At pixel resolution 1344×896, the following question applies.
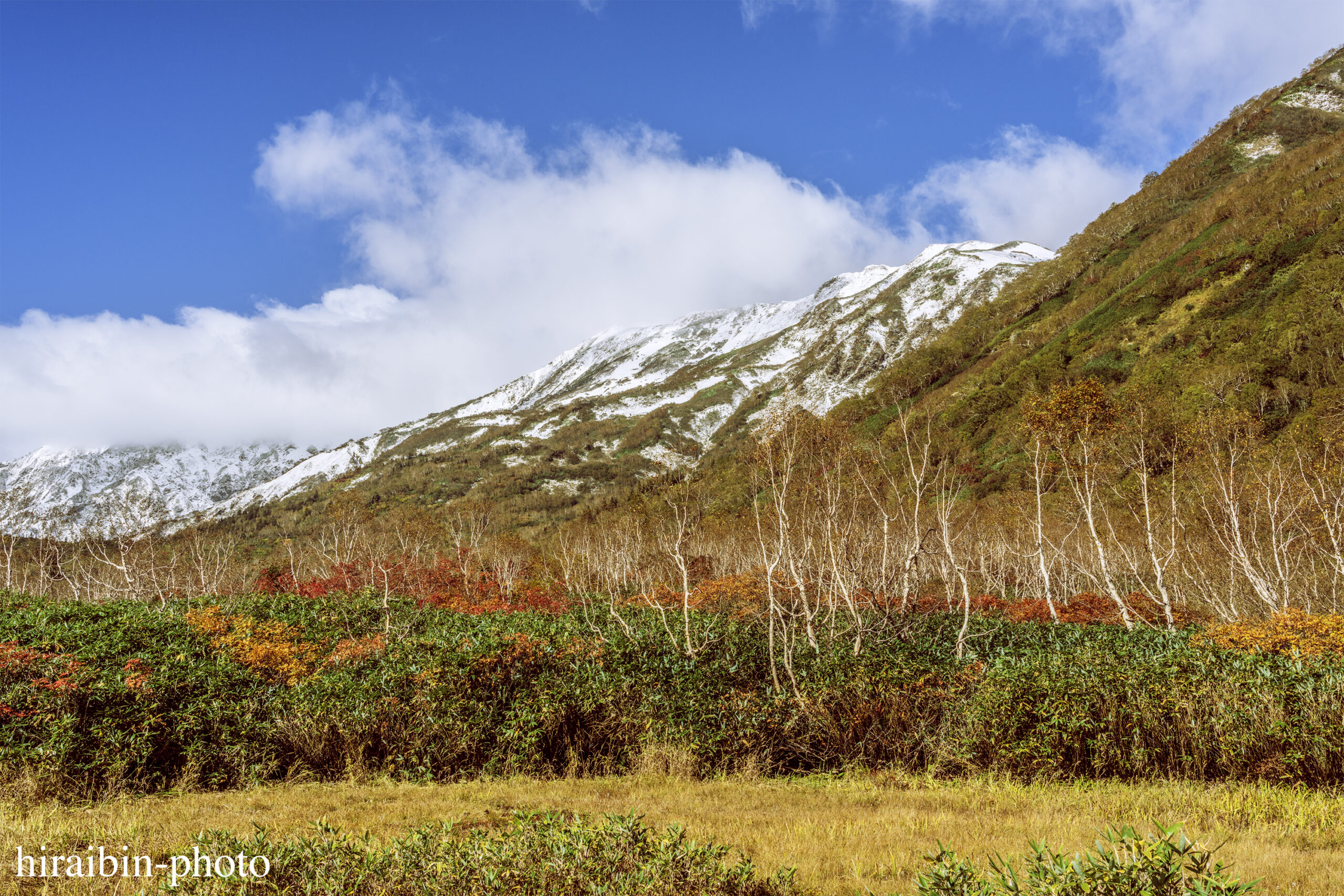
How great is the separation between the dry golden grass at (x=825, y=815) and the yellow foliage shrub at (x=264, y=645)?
3.72m

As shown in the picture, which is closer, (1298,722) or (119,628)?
(1298,722)

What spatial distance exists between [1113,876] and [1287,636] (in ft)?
38.2

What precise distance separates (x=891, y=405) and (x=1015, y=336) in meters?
21.5

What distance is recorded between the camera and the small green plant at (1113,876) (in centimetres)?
401

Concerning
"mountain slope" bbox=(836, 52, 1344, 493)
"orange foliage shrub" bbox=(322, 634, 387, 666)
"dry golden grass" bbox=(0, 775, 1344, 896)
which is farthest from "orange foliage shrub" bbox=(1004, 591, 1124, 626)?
"orange foliage shrub" bbox=(322, 634, 387, 666)

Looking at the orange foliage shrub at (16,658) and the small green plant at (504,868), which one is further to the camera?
the orange foliage shrub at (16,658)

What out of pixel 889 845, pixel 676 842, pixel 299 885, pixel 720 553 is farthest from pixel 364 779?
pixel 720 553

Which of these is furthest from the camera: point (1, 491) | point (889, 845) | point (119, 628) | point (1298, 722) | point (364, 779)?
point (1, 491)

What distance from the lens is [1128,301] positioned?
7588 centimetres

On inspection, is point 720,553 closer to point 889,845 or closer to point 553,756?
point 553,756

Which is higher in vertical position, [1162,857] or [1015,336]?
[1015,336]

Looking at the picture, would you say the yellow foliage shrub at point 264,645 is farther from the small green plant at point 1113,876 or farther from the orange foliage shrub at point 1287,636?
the orange foliage shrub at point 1287,636

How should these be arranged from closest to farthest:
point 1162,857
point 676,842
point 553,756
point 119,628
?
point 1162,857 → point 676,842 → point 553,756 → point 119,628

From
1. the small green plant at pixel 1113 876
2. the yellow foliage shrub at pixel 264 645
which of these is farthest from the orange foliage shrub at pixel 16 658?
the small green plant at pixel 1113 876
